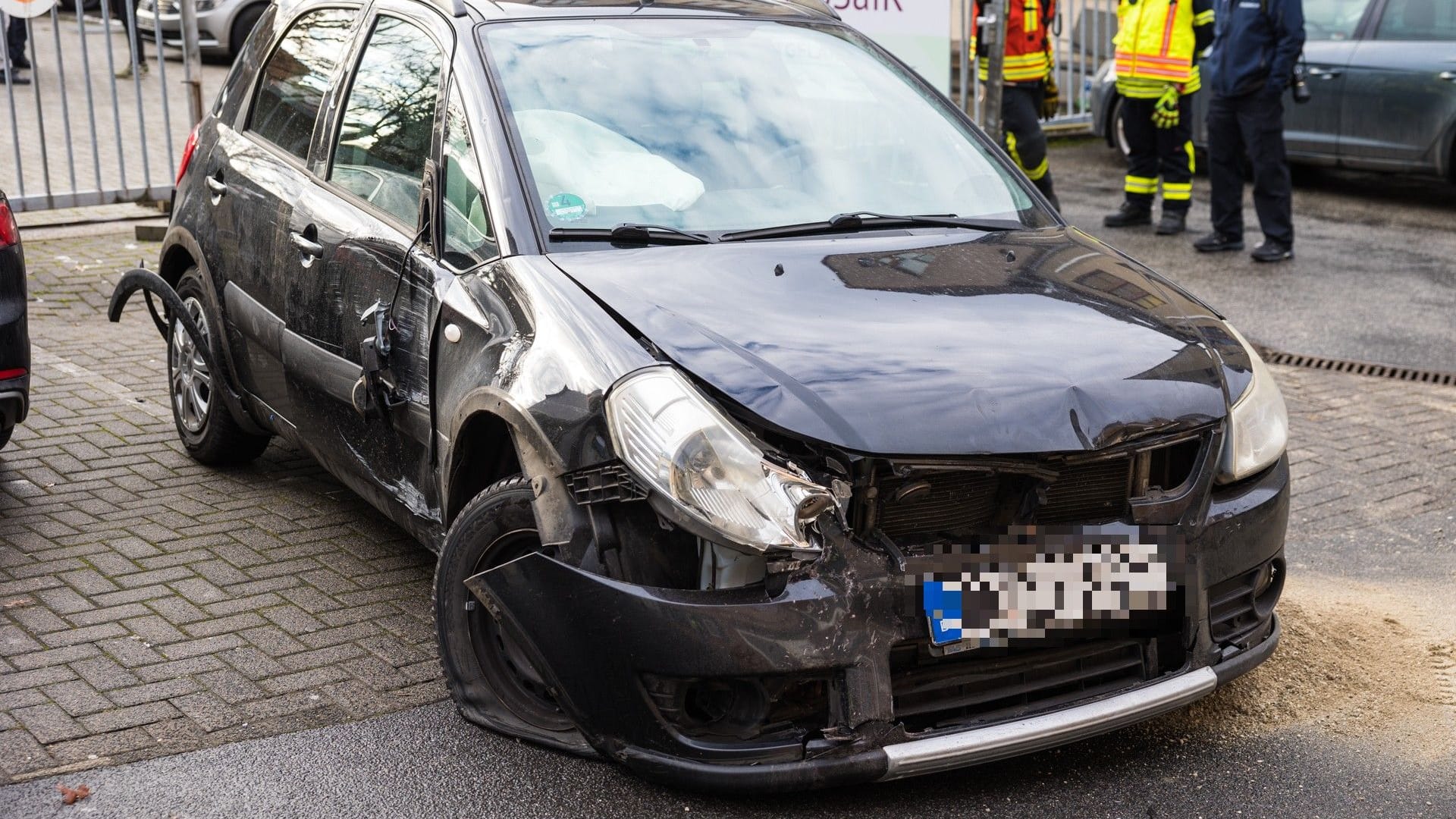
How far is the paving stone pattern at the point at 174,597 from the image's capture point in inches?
150

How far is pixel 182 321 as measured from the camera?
17.8 feet

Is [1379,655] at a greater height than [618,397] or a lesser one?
lesser

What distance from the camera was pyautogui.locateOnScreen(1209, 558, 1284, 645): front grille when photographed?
351 cm

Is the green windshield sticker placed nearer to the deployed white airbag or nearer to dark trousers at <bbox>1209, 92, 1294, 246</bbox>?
the deployed white airbag

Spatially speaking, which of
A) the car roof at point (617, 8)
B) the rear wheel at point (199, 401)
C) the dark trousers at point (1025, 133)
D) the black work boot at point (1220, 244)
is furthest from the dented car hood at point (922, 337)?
the dark trousers at point (1025, 133)

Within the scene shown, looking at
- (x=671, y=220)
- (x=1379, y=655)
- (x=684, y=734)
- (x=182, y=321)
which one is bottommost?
(x=1379, y=655)

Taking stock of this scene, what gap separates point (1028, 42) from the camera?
1052 cm

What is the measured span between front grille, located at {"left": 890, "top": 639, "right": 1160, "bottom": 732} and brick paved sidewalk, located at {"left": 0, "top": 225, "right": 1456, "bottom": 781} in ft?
4.55

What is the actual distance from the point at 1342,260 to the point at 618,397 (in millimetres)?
7752

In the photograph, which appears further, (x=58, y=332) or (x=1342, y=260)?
(x=1342, y=260)

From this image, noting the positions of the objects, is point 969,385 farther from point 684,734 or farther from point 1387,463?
point 1387,463

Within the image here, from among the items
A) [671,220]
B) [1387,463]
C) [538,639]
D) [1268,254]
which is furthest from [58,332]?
[1268,254]

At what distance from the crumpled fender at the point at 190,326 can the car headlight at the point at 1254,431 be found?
3278mm

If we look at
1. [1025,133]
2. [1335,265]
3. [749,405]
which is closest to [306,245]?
[749,405]
